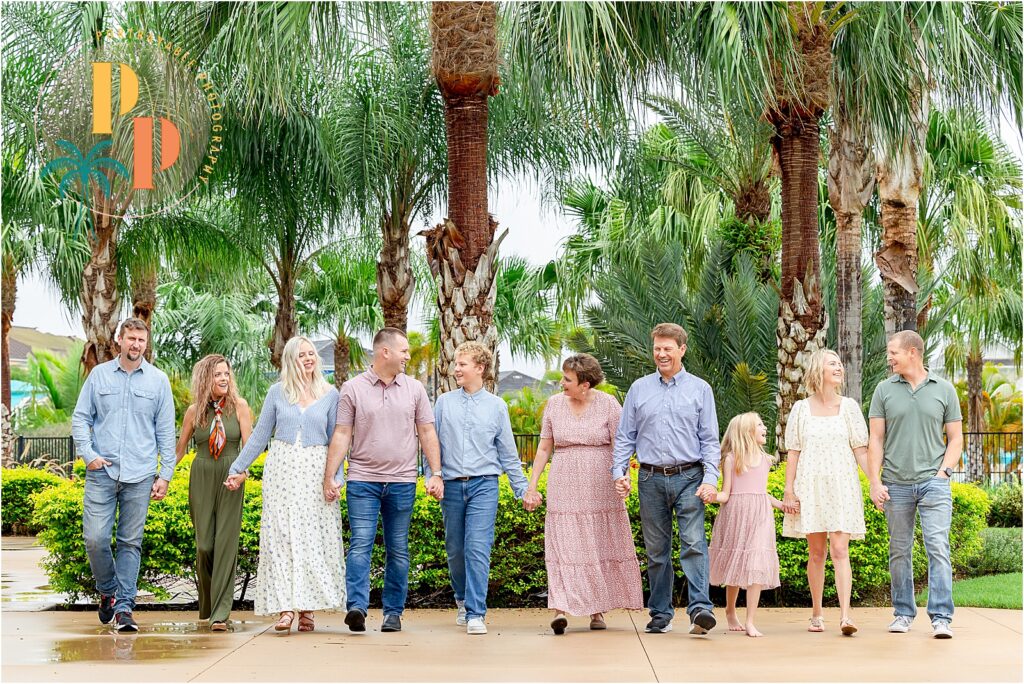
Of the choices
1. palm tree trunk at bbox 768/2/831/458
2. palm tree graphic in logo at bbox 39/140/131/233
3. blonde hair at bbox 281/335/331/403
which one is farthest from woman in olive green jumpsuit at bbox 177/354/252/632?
palm tree graphic in logo at bbox 39/140/131/233

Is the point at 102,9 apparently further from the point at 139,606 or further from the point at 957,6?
the point at 957,6

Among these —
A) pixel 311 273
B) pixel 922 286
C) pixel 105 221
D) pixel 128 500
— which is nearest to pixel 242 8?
pixel 128 500

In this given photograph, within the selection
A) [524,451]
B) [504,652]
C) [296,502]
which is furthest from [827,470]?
[524,451]

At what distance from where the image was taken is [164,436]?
7.80m

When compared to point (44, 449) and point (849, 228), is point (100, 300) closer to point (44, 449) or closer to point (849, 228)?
point (849, 228)

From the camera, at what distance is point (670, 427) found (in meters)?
7.40

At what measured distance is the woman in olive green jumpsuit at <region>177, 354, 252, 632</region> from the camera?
7.77 m

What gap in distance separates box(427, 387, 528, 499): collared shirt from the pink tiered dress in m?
1.34

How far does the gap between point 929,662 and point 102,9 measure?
39.1 ft

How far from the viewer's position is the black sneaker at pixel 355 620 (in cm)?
744

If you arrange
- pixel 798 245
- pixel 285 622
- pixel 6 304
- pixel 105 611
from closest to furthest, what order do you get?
pixel 285 622 → pixel 105 611 → pixel 798 245 → pixel 6 304

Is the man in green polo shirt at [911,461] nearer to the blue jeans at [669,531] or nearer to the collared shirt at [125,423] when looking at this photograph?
the blue jeans at [669,531]

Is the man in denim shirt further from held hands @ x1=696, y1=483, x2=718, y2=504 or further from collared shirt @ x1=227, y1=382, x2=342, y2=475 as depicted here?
held hands @ x1=696, y1=483, x2=718, y2=504

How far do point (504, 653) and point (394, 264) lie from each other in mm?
9095
